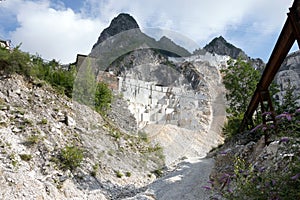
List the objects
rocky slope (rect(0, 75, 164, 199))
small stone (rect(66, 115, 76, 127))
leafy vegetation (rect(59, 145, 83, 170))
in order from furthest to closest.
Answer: small stone (rect(66, 115, 76, 127)) < leafy vegetation (rect(59, 145, 83, 170)) < rocky slope (rect(0, 75, 164, 199))

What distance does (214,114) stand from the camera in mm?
19641

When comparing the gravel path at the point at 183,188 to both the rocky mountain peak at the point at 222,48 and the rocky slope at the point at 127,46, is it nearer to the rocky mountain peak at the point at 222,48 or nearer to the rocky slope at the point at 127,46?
the rocky slope at the point at 127,46

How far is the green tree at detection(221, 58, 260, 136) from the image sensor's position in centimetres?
1092

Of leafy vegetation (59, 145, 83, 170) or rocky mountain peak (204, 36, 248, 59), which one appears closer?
leafy vegetation (59, 145, 83, 170)

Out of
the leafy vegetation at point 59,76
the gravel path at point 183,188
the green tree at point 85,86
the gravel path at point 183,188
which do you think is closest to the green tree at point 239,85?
the gravel path at point 183,188

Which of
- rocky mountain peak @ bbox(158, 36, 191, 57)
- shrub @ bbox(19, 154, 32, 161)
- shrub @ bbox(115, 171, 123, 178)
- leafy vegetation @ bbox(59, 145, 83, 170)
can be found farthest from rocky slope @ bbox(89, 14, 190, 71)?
shrub @ bbox(19, 154, 32, 161)

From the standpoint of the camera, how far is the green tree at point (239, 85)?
10922 millimetres

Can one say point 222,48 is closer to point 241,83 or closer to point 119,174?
point 241,83

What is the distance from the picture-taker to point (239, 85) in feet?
36.6

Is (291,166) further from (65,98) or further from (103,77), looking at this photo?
(103,77)

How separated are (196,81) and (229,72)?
32.3ft

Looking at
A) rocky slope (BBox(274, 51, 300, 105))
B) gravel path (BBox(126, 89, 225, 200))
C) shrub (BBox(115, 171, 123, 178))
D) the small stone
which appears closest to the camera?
gravel path (BBox(126, 89, 225, 200))

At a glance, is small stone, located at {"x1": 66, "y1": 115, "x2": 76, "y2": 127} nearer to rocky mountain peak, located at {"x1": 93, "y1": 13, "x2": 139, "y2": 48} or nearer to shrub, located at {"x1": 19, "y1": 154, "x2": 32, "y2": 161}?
shrub, located at {"x1": 19, "y1": 154, "x2": 32, "y2": 161}

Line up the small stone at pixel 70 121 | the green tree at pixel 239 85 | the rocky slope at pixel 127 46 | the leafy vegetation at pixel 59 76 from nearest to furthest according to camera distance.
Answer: the small stone at pixel 70 121
the leafy vegetation at pixel 59 76
the green tree at pixel 239 85
the rocky slope at pixel 127 46
